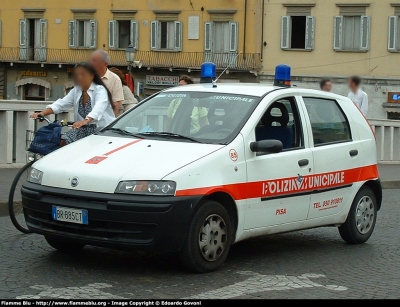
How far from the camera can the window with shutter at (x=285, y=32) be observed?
44.7 meters

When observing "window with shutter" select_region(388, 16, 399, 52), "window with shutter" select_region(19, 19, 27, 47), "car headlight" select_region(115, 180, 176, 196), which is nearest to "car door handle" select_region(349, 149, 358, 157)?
"car headlight" select_region(115, 180, 176, 196)

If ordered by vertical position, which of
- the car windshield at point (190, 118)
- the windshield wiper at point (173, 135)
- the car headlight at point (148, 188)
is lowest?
the car headlight at point (148, 188)

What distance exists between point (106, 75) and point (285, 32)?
35027mm

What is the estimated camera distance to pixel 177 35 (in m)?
47.1

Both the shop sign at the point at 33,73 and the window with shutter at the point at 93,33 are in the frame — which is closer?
the window with shutter at the point at 93,33

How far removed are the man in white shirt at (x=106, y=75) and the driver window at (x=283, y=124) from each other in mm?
2684

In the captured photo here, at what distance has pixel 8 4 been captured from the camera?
1980 inches

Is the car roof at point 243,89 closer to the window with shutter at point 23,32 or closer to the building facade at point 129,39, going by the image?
the building facade at point 129,39

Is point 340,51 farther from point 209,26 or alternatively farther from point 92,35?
point 92,35

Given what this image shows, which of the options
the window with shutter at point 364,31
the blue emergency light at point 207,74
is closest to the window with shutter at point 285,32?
the window with shutter at point 364,31

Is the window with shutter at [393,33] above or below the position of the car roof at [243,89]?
above

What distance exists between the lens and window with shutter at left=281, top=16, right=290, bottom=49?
147 feet

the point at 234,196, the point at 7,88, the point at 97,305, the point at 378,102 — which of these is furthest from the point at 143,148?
the point at 7,88

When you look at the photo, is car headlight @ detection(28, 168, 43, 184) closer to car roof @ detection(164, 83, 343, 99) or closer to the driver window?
car roof @ detection(164, 83, 343, 99)
